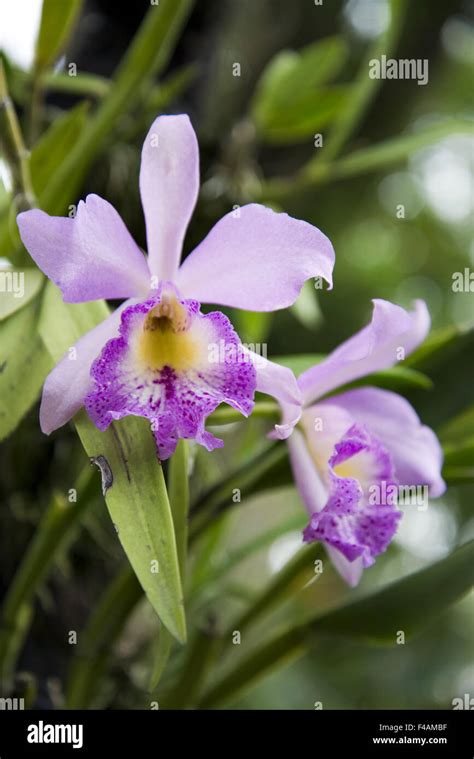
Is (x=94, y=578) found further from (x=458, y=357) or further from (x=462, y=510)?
(x=462, y=510)

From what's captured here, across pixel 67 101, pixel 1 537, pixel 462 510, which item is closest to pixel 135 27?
pixel 67 101

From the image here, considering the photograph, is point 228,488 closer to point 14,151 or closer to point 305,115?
point 14,151

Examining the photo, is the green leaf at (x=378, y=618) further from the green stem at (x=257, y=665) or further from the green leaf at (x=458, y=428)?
the green leaf at (x=458, y=428)

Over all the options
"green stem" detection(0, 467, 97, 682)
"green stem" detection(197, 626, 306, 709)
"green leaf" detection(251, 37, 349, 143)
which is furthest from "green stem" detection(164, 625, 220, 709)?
"green leaf" detection(251, 37, 349, 143)

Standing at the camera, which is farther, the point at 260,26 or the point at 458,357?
the point at 260,26

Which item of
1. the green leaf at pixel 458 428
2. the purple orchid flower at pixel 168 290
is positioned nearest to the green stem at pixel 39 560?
the purple orchid flower at pixel 168 290

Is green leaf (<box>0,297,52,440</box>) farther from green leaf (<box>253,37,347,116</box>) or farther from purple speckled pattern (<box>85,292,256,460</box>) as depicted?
green leaf (<box>253,37,347,116</box>)
